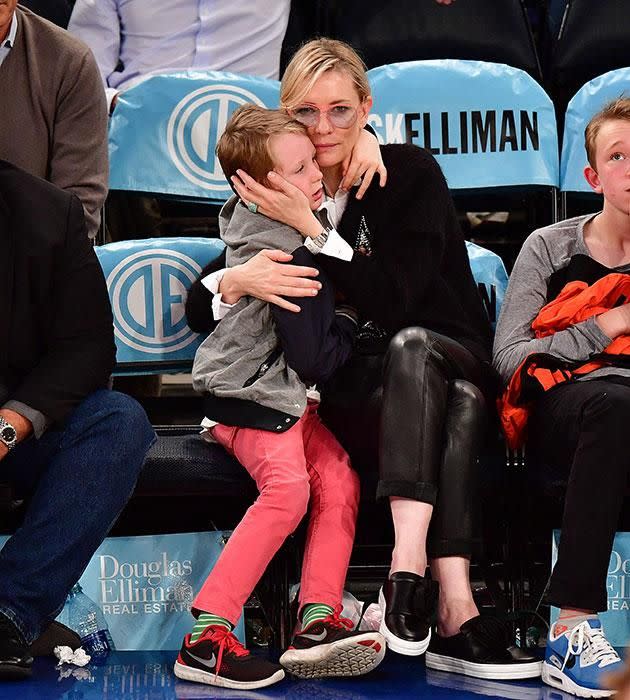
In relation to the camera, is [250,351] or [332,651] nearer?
[332,651]

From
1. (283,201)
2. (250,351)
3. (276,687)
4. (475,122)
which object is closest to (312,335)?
(250,351)

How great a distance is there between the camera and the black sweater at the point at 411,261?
2.14 meters

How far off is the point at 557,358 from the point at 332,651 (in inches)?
27.0

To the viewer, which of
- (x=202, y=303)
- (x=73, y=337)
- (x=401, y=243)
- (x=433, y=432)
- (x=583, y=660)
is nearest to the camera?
(x=583, y=660)

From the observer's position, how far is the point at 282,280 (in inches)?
81.1

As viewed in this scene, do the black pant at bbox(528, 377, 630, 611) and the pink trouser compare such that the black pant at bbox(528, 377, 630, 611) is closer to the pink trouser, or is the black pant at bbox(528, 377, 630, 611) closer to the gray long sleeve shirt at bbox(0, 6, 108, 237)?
the pink trouser

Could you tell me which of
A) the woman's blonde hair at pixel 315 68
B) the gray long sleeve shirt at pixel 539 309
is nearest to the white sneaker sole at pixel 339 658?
the gray long sleeve shirt at pixel 539 309

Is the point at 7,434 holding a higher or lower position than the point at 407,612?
higher

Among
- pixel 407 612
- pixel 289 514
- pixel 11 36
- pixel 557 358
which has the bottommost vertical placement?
pixel 407 612

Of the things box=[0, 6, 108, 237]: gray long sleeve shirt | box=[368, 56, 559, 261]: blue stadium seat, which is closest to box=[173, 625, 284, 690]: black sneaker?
box=[0, 6, 108, 237]: gray long sleeve shirt

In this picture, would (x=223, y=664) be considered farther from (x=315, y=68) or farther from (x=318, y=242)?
(x=315, y=68)

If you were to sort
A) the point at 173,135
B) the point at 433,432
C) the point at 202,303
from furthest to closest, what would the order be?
1. the point at 173,135
2. the point at 202,303
3. the point at 433,432

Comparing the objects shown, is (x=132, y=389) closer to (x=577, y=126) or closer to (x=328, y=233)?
(x=328, y=233)

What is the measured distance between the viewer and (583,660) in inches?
70.7
